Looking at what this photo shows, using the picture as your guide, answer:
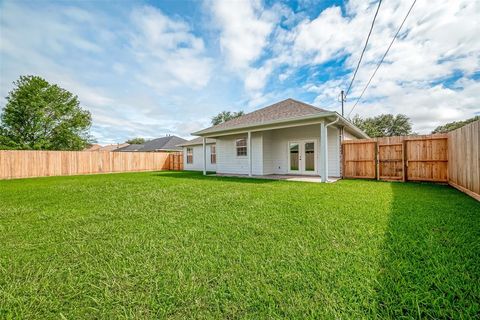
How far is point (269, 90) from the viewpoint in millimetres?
15070

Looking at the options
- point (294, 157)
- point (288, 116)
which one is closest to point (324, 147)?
point (288, 116)

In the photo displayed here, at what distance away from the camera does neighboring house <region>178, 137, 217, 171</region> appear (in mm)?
16125

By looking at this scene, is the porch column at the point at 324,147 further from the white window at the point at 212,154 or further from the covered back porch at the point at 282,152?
the white window at the point at 212,154

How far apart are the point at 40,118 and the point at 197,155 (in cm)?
1835

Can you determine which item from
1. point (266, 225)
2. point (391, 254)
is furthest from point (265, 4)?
point (391, 254)

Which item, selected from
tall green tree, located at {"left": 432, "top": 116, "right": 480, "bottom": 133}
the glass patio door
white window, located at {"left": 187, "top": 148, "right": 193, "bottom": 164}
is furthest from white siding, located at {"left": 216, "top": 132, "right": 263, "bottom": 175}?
tall green tree, located at {"left": 432, "top": 116, "right": 480, "bottom": 133}

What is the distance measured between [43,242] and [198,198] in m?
3.06

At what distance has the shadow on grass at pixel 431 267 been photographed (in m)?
1.46

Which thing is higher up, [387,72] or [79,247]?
[387,72]

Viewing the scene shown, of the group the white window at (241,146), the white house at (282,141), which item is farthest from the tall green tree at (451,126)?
the white window at (241,146)

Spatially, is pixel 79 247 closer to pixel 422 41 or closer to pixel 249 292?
pixel 249 292

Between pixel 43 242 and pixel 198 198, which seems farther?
pixel 198 198

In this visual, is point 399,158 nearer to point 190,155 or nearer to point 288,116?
point 288,116

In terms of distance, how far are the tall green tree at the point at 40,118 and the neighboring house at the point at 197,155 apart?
1572 cm
